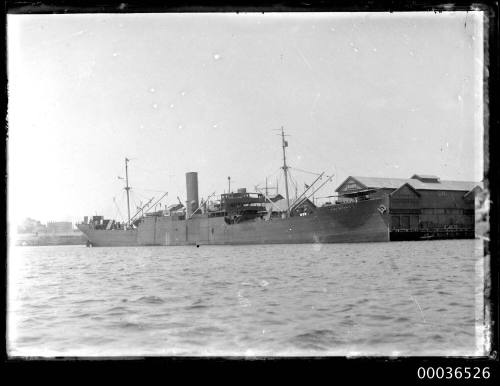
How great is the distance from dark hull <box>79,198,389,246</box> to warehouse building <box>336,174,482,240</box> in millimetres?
612

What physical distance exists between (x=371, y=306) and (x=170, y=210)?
3171 cm

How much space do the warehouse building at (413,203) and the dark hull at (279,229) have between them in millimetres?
612

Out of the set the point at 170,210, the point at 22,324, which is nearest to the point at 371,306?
the point at 22,324

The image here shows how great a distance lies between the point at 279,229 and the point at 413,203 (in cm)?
859

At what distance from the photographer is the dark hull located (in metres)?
27.9

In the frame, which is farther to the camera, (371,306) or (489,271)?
(371,306)

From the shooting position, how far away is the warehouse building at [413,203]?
88.6 feet

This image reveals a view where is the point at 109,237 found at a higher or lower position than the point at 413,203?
lower

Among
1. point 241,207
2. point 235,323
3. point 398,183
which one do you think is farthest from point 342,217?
point 235,323

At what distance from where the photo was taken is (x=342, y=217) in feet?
91.9

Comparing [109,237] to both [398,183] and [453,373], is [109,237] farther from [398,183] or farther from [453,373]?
[453,373]

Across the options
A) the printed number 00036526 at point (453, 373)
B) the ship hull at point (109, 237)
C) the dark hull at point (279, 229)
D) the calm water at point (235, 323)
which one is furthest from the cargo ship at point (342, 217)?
the printed number 00036526 at point (453, 373)

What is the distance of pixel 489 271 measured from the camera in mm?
2203

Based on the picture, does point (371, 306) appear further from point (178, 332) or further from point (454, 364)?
point (454, 364)
